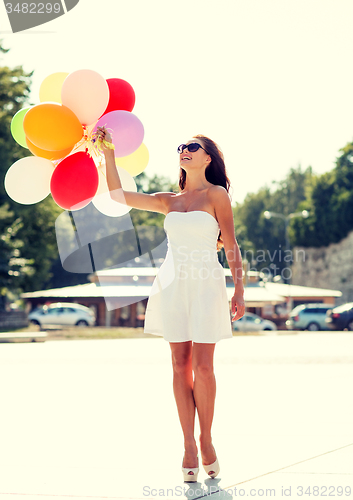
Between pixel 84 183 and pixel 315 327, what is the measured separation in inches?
1261

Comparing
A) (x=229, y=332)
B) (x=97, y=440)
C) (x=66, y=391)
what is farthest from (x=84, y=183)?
(x=66, y=391)

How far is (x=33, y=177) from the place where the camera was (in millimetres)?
4539

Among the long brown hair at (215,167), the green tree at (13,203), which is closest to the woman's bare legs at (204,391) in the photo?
the long brown hair at (215,167)

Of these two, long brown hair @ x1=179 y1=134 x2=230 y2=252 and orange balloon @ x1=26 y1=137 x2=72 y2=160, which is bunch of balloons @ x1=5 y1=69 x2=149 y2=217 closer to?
orange balloon @ x1=26 y1=137 x2=72 y2=160

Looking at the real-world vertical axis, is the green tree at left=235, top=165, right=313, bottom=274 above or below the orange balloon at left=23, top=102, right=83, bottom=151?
above

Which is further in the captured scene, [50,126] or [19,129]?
[19,129]

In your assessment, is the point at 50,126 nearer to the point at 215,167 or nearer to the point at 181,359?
the point at 215,167

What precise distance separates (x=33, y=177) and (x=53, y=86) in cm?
82

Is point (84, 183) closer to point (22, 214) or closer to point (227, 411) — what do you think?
point (227, 411)

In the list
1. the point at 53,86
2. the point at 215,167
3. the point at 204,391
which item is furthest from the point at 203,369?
the point at 53,86

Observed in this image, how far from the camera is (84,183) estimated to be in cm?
421

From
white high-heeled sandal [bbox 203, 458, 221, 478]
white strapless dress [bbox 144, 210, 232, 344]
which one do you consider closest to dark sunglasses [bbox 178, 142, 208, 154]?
white strapless dress [bbox 144, 210, 232, 344]

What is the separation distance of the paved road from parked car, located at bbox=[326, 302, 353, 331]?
23041 millimetres

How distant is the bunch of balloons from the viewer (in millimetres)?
4207
